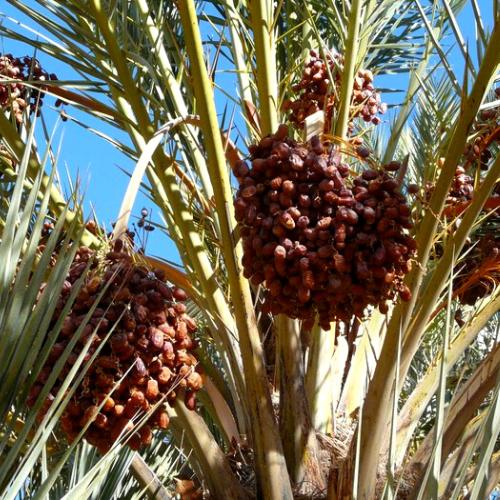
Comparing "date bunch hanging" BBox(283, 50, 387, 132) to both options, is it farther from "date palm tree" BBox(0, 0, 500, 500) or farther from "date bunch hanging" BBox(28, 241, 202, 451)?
"date bunch hanging" BBox(28, 241, 202, 451)

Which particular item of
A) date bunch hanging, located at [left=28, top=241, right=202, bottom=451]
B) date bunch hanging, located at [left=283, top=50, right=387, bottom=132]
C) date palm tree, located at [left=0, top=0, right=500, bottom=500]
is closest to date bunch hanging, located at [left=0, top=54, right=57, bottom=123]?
date palm tree, located at [left=0, top=0, right=500, bottom=500]

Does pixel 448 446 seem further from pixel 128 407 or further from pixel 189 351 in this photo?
pixel 128 407

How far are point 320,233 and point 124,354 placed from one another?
43cm

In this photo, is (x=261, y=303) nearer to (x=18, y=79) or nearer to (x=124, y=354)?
(x=124, y=354)

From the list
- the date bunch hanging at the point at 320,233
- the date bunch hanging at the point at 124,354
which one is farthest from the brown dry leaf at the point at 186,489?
the date bunch hanging at the point at 320,233

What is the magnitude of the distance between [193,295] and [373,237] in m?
0.66

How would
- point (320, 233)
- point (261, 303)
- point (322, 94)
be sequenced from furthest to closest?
point (322, 94)
point (261, 303)
point (320, 233)

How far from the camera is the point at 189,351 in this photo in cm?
204

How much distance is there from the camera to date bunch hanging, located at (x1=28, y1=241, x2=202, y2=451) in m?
A: 1.83

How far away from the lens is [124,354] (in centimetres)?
183

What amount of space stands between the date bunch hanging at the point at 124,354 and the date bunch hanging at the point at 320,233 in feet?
0.66

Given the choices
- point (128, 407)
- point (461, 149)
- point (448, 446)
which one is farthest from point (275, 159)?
point (448, 446)

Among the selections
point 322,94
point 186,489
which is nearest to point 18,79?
point 322,94

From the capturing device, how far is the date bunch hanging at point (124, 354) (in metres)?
1.83
